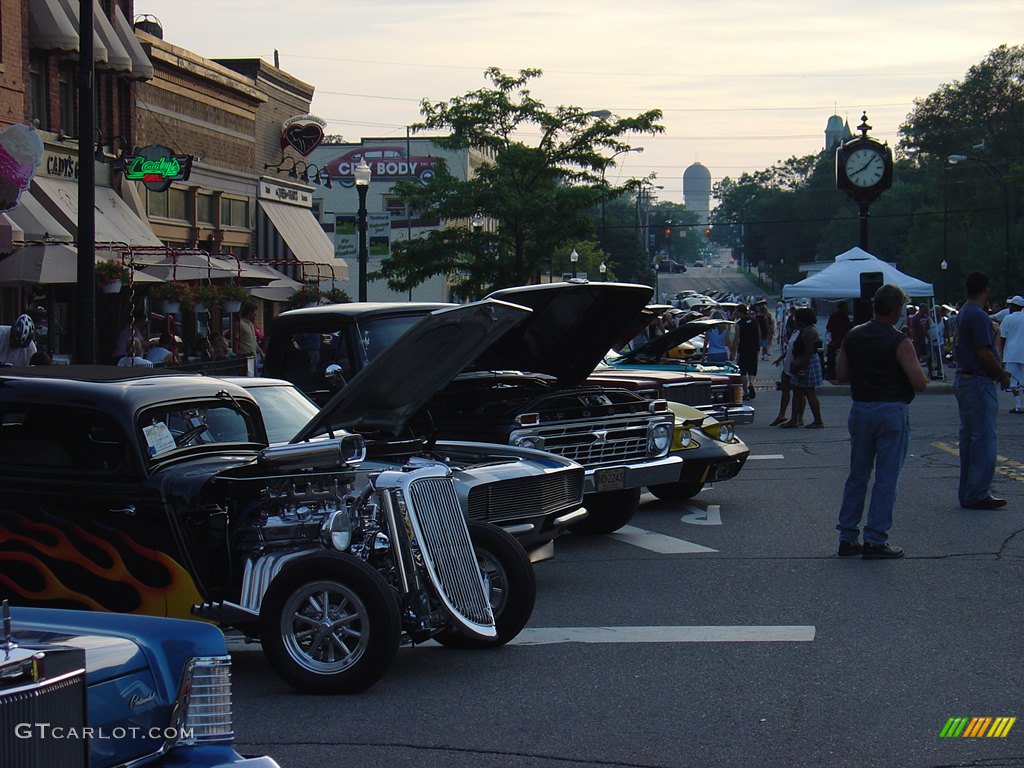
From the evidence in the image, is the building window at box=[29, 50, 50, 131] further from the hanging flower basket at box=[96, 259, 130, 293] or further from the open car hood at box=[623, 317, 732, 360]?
the open car hood at box=[623, 317, 732, 360]

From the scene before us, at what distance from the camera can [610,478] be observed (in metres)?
10.7

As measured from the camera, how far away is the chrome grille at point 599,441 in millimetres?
10663

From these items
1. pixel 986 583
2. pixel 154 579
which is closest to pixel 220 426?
pixel 154 579

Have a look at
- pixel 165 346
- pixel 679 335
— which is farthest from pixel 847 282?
pixel 165 346

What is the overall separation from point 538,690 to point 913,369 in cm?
421

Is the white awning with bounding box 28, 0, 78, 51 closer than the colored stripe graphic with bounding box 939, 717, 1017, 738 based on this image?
No

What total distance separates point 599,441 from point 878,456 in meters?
2.21

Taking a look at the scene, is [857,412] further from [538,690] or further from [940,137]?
[940,137]

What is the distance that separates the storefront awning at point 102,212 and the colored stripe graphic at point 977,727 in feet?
72.3

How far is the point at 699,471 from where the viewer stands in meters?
12.5

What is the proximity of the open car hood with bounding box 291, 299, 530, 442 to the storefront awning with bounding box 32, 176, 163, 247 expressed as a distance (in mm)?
19033

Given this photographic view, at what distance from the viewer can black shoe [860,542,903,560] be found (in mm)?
9938

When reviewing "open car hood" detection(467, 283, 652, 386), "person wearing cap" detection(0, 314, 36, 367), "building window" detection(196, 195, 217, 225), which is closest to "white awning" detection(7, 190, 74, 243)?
"person wearing cap" detection(0, 314, 36, 367)

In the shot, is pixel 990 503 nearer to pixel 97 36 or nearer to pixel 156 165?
pixel 156 165
